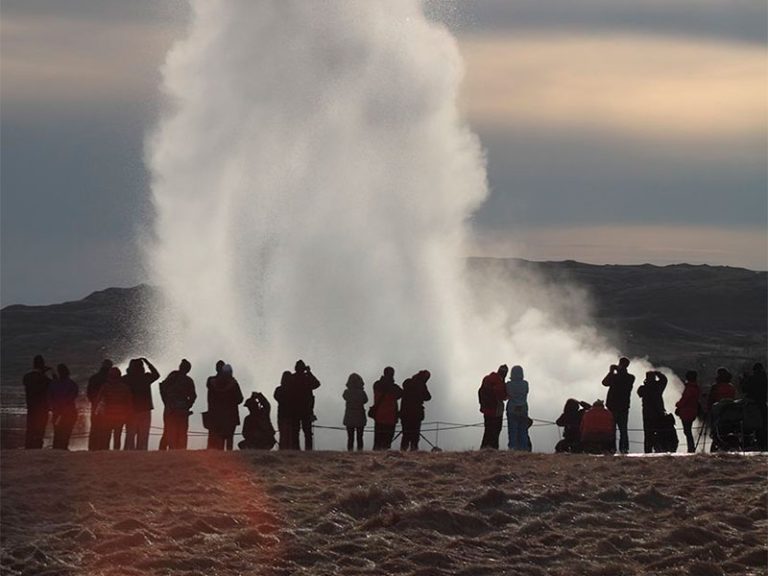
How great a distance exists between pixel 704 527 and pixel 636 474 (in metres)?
3.18

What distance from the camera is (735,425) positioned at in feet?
93.6

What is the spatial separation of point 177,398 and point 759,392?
422 inches

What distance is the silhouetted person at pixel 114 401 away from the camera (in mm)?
26719

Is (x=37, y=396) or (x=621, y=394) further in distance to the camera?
(x=621, y=394)

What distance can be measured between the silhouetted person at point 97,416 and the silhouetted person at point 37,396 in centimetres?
81

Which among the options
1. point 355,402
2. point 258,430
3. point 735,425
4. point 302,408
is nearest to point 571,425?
point 735,425

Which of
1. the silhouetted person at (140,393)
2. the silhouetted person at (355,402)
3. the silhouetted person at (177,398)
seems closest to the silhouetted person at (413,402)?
the silhouetted person at (355,402)

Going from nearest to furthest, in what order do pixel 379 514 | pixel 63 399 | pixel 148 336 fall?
pixel 379 514 → pixel 63 399 → pixel 148 336

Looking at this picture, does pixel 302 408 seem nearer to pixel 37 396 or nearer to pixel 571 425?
pixel 37 396

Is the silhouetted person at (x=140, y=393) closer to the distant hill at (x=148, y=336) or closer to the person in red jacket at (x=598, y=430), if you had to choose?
the person in red jacket at (x=598, y=430)

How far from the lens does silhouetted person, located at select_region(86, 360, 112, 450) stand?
2727 cm

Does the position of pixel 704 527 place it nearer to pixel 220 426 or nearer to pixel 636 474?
pixel 636 474

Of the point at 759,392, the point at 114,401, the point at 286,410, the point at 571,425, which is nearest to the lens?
the point at 114,401

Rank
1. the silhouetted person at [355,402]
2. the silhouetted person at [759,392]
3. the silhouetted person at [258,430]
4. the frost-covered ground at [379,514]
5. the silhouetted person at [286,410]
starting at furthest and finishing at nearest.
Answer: the silhouetted person at [355,402] < the silhouetted person at [258,430] < the silhouetted person at [759,392] < the silhouetted person at [286,410] < the frost-covered ground at [379,514]
